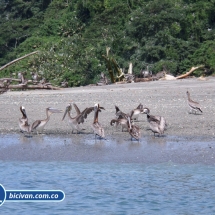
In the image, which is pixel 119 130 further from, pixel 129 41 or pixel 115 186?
pixel 129 41

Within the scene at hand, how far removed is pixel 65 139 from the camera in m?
11.5

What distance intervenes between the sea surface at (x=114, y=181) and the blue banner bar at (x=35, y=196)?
0.54 ft

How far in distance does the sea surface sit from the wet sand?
54 mm

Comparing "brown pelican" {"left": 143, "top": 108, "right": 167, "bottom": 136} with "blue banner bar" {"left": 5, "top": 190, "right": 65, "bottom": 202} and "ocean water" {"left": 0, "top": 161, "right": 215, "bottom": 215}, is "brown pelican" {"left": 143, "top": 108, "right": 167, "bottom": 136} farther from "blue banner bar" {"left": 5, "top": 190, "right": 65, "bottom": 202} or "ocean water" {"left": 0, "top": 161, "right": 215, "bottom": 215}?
"blue banner bar" {"left": 5, "top": 190, "right": 65, "bottom": 202}

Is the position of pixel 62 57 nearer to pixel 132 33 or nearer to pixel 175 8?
pixel 132 33

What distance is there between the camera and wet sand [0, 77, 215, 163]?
10.3 meters

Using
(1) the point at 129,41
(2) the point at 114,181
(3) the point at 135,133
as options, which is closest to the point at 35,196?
(2) the point at 114,181

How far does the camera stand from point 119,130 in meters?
12.4

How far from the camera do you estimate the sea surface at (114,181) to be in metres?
8.05

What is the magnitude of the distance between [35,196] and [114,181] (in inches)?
73.5

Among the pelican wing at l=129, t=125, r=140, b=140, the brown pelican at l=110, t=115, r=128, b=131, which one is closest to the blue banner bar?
the pelican wing at l=129, t=125, r=140, b=140

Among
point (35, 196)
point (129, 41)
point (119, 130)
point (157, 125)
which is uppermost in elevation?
point (129, 41)

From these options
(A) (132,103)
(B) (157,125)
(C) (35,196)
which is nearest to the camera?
(C) (35,196)

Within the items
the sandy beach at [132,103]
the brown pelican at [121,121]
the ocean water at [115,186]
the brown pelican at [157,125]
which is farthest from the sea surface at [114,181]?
the sandy beach at [132,103]
